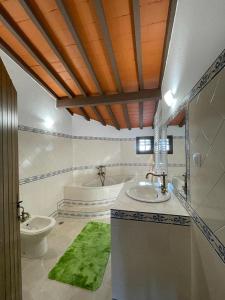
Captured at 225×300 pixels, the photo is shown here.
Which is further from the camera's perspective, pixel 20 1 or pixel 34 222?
pixel 34 222

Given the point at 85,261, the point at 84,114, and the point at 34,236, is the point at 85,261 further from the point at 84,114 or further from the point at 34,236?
the point at 84,114

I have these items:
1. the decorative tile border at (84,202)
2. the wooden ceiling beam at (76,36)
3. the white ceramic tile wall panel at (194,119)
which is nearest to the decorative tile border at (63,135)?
the white ceramic tile wall panel at (194,119)

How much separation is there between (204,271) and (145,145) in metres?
4.34

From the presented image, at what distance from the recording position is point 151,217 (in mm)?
1341

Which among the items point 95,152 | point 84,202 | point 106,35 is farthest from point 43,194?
point 106,35

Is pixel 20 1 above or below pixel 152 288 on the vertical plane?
above

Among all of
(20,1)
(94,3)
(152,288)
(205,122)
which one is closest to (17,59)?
(20,1)

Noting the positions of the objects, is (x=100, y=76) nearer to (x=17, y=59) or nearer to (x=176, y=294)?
(x=17, y=59)

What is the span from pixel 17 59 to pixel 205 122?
2.70 m

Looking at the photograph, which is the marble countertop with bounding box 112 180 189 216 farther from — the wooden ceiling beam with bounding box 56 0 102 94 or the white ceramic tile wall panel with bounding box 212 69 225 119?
the wooden ceiling beam with bounding box 56 0 102 94

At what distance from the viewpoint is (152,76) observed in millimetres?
2844

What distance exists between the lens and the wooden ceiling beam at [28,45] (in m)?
1.78

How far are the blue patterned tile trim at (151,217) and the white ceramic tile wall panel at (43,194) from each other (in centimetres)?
185

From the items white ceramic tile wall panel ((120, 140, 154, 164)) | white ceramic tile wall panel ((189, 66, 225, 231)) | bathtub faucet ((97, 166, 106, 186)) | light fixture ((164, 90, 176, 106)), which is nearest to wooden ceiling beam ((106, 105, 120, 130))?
white ceramic tile wall panel ((120, 140, 154, 164))
